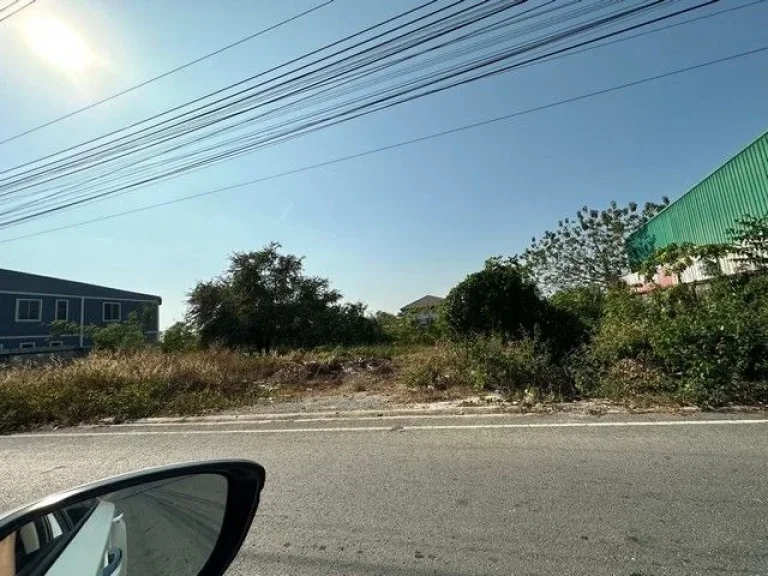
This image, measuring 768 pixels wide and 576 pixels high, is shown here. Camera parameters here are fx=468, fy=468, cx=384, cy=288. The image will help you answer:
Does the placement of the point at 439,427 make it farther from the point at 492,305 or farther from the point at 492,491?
the point at 492,305

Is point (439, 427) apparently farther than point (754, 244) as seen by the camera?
No

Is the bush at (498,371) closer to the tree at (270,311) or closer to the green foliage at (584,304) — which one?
the green foliage at (584,304)

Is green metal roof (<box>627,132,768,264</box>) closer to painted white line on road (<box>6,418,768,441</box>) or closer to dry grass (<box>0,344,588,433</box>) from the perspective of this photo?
dry grass (<box>0,344,588,433</box>)

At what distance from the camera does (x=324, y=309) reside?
31.1 m

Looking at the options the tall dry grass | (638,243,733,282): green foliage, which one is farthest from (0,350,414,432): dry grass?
(638,243,733,282): green foliage

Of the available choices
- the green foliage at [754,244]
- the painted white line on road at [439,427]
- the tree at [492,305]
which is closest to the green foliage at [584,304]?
the tree at [492,305]

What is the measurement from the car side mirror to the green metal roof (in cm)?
1326

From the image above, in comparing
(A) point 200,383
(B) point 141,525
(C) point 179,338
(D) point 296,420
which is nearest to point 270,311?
(C) point 179,338

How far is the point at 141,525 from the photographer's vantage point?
65.4 inches

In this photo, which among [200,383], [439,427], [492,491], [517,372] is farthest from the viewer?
[200,383]

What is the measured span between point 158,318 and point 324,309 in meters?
23.5

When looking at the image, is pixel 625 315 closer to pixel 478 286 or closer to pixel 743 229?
pixel 743 229

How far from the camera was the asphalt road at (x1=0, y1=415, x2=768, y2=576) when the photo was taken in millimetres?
3240

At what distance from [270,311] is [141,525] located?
2908 centimetres
